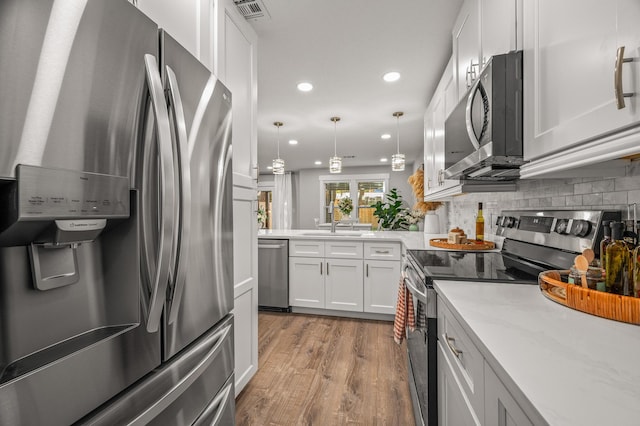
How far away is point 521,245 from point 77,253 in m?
1.84

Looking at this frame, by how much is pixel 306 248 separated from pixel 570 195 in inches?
95.0

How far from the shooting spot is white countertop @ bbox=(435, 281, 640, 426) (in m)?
0.44

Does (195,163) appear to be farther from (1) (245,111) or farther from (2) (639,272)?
(2) (639,272)

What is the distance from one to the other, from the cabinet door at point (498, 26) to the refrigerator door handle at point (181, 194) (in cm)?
120

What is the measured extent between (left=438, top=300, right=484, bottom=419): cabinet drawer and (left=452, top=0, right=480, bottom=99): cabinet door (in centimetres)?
124

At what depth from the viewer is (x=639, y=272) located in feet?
2.59

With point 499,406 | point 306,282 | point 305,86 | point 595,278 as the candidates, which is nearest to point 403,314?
point 595,278

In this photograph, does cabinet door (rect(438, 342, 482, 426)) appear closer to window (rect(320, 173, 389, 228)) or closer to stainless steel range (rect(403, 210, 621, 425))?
stainless steel range (rect(403, 210, 621, 425))

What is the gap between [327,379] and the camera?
2.00 meters

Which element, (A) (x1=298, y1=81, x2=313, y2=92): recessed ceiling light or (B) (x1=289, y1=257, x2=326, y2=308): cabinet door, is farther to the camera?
(B) (x1=289, y1=257, x2=326, y2=308): cabinet door

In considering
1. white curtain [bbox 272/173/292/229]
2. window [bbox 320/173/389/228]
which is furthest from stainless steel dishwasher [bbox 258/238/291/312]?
white curtain [bbox 272/173/292/229]

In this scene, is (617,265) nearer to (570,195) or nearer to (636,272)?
(636,272)

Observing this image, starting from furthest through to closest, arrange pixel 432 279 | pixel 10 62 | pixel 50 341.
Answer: pixel 432 279, pixel 50 341, pixel 10 62

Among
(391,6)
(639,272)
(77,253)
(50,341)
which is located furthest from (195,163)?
(391,6)
